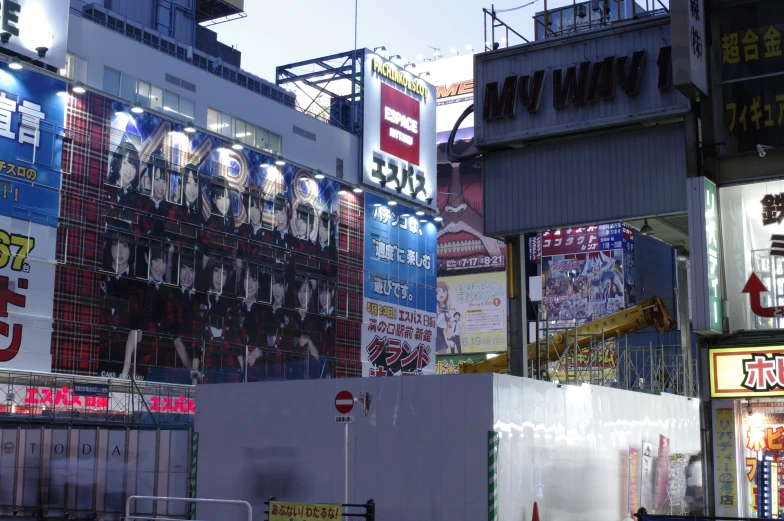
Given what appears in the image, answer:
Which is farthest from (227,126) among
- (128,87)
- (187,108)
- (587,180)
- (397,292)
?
(587,180)

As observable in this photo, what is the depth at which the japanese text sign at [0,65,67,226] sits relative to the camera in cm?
3772

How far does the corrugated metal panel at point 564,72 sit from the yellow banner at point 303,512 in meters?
11.5

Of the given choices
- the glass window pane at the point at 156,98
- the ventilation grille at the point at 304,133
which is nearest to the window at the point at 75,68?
the glass window pane at the point at 156,98

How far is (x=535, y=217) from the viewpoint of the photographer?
2573 centimetres

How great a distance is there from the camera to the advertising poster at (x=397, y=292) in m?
56.6

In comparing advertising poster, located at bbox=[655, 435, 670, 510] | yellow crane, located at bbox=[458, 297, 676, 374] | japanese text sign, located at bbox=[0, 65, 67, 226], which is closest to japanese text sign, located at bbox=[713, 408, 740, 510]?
advertising poster, located at bbox=[655, 435, 670, 510]

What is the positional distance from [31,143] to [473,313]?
63022mm

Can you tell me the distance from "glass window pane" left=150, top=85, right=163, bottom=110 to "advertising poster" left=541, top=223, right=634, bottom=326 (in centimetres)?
4608

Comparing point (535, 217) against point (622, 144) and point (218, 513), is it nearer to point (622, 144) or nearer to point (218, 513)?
point (622, 144)

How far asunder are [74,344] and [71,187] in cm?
601

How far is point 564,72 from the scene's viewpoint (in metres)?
25.2

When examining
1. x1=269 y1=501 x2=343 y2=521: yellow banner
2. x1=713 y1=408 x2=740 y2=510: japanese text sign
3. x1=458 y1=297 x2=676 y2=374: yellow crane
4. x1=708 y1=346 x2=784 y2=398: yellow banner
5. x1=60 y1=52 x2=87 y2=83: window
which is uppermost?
x1=60 y1=52 x2=87 y2=83: window

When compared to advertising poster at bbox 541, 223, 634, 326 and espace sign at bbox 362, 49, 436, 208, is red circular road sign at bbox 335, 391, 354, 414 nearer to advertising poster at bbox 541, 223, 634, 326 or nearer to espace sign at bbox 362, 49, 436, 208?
espace sign at bbox 362, 49, 436, 208

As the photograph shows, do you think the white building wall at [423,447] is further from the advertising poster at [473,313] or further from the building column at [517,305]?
the advertising poster at [473,313]
